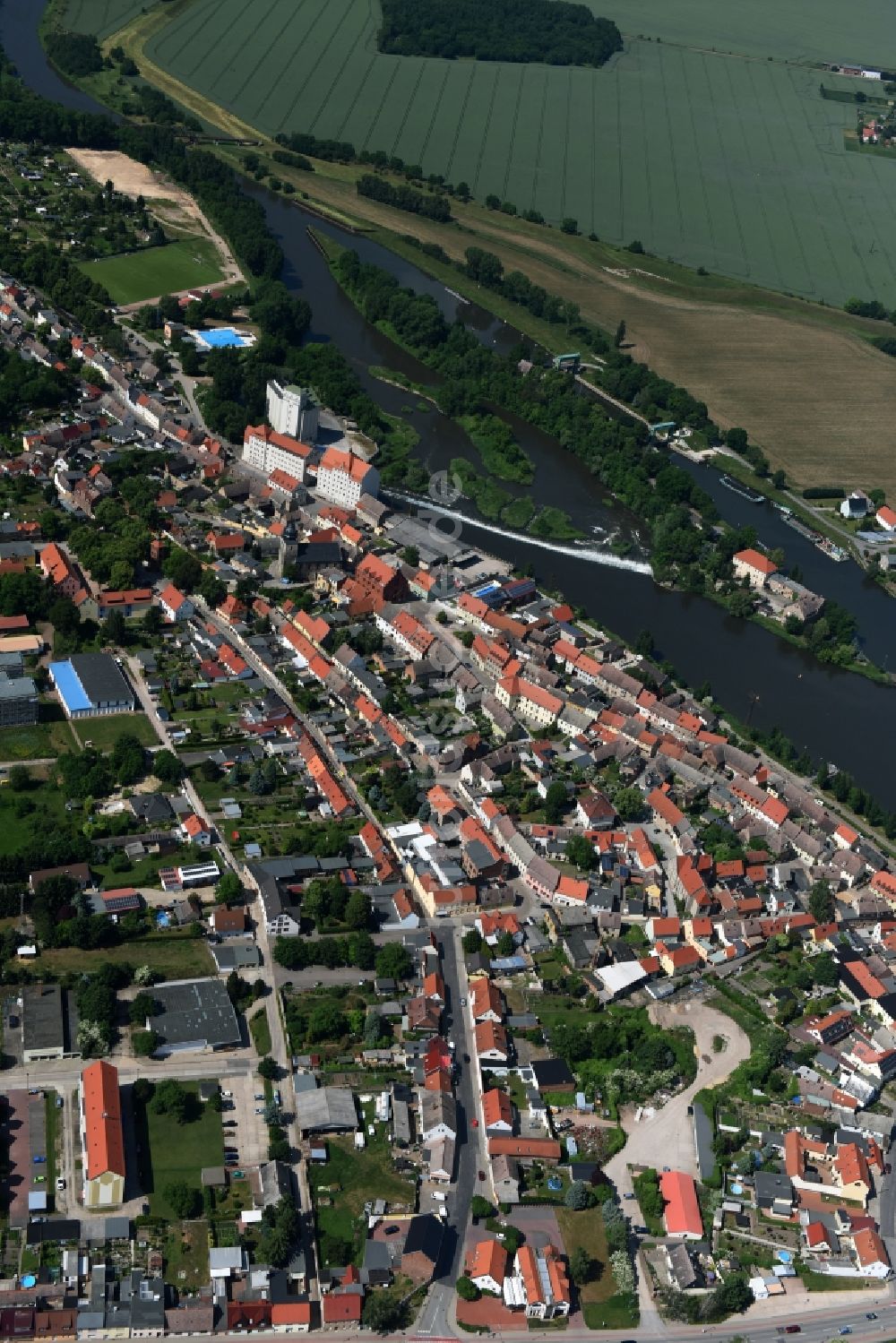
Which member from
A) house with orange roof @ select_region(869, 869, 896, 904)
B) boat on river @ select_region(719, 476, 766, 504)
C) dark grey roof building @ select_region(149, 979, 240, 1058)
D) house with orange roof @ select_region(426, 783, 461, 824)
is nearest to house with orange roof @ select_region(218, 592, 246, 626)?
house with orange roof @ select_region(426, 783, 461, 824)

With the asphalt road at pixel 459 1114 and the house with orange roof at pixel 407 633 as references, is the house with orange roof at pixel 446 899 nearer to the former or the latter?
the asphalt road at pixel 459 1114

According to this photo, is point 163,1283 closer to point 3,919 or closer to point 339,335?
point 3,919

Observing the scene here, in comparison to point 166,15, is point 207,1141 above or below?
below

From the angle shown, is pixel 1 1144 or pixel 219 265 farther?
pixel 219 265

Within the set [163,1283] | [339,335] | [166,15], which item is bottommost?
[163,1283]

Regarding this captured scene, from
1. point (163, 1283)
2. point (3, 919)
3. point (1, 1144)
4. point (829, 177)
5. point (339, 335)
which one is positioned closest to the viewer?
point (163, 1283)

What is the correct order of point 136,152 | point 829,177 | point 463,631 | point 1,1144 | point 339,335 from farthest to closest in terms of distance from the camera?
1. point 829,177
2. point 136,152
3. point 339,335
4. point 463,631
5. point 1,1144

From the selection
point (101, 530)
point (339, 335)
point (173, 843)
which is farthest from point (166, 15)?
point (173, 843)
